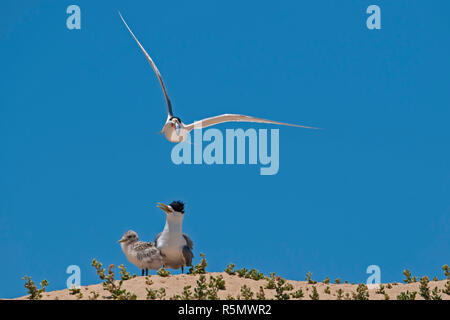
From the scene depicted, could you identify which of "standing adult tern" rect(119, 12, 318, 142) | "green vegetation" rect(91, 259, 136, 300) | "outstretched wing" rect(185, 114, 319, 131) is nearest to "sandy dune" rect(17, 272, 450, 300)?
"green vegetation" rect(91, 259, 136, 300)

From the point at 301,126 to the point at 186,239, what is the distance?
468 cm

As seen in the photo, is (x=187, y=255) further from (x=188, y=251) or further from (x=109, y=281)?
(x=109, y=281)

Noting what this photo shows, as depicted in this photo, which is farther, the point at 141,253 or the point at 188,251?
the point at 188,251

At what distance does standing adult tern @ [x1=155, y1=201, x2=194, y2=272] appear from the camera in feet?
47.6

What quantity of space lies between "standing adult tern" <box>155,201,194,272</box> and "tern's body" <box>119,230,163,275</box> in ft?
0.81

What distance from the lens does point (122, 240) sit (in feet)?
48.1

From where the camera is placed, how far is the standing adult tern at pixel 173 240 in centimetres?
1452

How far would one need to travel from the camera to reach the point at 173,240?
14539 millimetres

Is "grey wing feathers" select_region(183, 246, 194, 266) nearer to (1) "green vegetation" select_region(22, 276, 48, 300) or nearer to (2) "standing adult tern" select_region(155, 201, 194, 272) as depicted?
(2) "standing adult tern" select_region(155, 201, 194, 272)

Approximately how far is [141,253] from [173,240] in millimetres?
918

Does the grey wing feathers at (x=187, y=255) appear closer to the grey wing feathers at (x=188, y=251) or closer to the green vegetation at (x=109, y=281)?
the grey wing feathers at (x=188, y=251)

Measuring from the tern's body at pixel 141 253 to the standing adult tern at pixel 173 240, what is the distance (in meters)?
0.25

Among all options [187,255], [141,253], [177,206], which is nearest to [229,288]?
[187,255]
